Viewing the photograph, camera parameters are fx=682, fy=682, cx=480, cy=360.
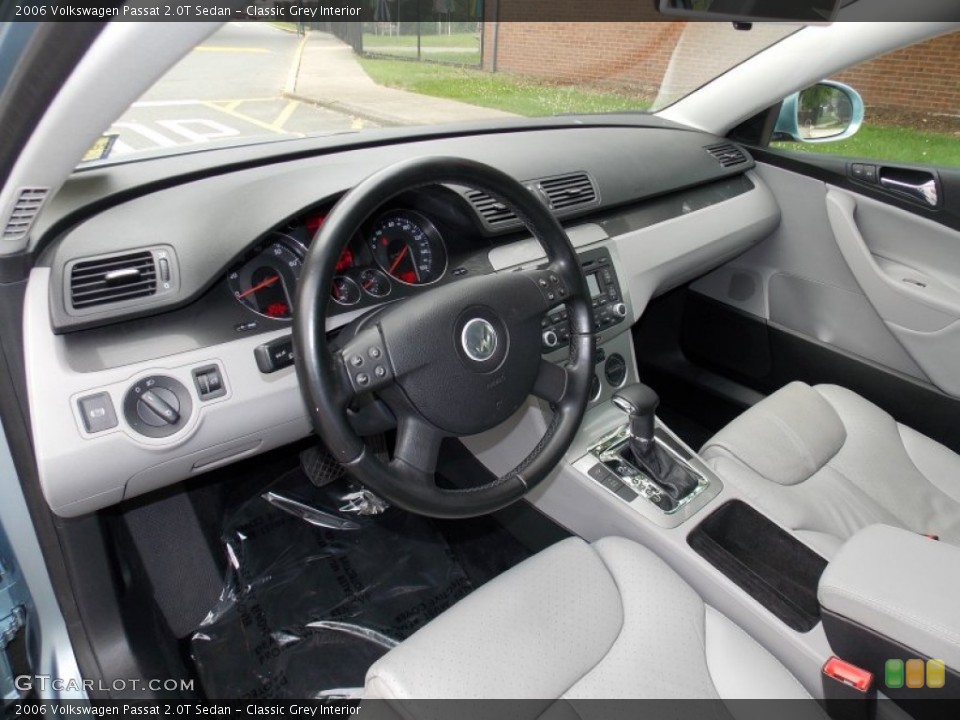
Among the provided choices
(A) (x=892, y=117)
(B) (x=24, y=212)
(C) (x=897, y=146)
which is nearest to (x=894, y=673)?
(B) (x=24, y=212)

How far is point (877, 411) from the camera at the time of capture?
6.44 ft

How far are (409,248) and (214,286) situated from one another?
0.43m

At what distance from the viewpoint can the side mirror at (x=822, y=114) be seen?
94.2 inches

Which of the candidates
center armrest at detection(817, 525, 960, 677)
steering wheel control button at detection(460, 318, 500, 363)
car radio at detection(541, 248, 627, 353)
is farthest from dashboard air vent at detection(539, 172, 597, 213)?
center armrest at detection(817, 525, 960, 677)

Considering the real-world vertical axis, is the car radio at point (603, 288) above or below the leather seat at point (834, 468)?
above

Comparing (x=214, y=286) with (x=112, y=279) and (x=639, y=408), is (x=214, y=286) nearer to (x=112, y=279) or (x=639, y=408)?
(x=112, y=279)

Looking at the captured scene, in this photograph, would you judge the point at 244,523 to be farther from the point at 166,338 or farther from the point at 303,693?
the point at 166,338

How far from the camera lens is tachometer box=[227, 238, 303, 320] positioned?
1.37 m

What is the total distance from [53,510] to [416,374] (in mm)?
728

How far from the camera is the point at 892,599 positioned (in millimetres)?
1051

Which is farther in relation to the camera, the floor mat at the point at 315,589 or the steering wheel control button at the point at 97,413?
the floor mat at the point at 315,589

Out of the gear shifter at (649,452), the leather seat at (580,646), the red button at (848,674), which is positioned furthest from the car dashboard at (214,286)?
the red button at (848,674)

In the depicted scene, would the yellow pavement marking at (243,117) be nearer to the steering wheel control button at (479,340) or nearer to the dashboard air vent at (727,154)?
the steering wheel control button at (479,340)

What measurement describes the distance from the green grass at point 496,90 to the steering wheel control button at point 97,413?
42.6 inches
